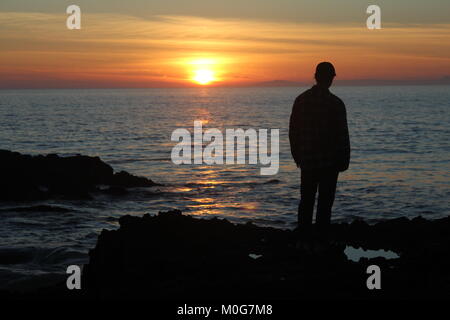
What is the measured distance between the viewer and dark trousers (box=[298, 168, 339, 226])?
8555mm

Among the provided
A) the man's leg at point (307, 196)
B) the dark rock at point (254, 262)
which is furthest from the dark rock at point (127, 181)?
the man's leg at point (307, 196)

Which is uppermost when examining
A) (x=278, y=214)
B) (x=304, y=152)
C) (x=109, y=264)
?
(x=304, y=152)

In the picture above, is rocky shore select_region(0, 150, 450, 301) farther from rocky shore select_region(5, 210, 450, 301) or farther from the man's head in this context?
the man's head

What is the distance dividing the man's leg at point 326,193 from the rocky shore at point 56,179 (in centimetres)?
1480

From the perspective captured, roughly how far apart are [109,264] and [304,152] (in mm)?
3670

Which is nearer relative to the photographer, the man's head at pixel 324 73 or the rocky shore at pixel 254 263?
the rocky shore at pixel 254 263

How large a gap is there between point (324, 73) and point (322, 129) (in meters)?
0.79

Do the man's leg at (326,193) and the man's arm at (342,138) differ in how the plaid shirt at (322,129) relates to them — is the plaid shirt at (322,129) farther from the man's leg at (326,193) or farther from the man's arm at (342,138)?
the man's leg at (326,193)

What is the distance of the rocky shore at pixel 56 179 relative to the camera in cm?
2212

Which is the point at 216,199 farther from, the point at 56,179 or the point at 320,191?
the point at 320,191

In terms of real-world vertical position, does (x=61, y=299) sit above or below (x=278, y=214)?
above

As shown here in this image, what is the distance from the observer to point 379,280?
24.5 ft
